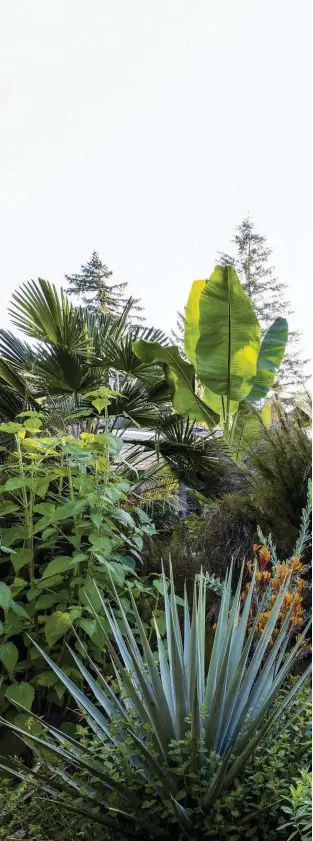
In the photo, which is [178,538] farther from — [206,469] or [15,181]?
[15,181]

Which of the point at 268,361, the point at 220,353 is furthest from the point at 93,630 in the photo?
the point at 268,361

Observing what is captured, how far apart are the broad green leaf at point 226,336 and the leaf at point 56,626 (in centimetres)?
217

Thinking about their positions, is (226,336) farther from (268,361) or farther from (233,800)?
(233,800)

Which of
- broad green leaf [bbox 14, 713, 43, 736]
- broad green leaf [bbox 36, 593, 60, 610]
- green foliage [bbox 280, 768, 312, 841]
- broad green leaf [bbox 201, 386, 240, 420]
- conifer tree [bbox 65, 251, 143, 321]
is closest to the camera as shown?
green foliage [bbox 280, 768, 312, 841]

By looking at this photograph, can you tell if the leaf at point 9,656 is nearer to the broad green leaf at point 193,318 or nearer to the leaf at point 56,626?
the leaf at point 56,626

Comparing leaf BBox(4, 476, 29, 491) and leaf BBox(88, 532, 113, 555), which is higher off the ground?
leaf BBox(4, 476, 29, 491)

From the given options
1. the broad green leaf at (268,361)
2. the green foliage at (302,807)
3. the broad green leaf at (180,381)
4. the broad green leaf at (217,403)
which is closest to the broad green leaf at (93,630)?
the green foliage at (302,807)

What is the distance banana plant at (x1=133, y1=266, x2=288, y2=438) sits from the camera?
3.33m

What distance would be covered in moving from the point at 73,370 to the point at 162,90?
4.66ft

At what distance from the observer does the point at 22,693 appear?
1454 millimetres

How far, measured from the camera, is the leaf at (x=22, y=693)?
1.43m

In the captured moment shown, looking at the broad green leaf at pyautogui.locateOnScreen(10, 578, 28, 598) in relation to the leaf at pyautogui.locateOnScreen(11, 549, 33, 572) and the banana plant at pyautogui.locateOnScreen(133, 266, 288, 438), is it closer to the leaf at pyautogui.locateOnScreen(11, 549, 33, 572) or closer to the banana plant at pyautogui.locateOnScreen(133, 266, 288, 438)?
the leaf at pyautogui.locateOnScreen(11, 549, 33, 572)

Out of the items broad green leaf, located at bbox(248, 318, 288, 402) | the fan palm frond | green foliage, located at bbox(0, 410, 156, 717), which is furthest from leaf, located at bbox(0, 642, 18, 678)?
broad green leaf, located at bbox(248, 318, 288, 402)

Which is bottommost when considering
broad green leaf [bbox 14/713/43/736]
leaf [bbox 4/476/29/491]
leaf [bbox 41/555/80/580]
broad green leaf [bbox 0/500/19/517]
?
broad green leaf [bbox 14/713/43/736]
